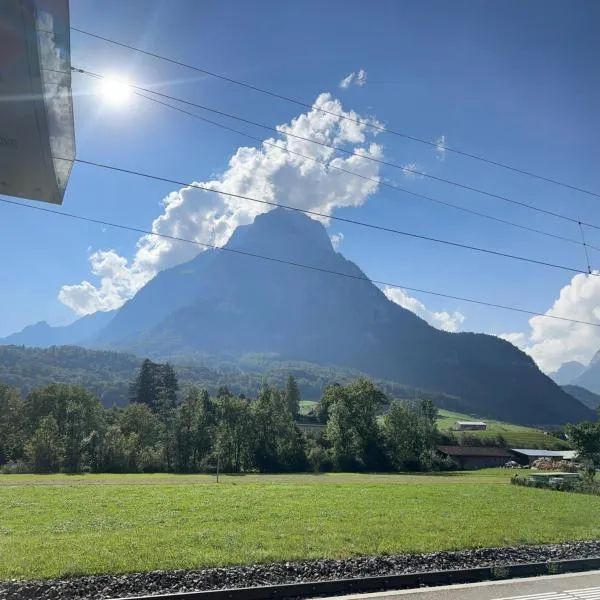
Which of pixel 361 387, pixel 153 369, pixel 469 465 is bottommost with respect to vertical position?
pixel 469 465

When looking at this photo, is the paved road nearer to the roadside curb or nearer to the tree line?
the roadside curb

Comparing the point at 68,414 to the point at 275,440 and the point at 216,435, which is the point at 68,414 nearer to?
the point at 216,435

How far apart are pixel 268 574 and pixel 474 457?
328 ft

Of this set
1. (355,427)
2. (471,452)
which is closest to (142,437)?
(355,427)

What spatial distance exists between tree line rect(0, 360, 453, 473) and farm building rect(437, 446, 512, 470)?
12.4 metres

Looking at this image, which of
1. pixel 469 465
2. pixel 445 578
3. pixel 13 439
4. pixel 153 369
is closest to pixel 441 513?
pixel 445 578

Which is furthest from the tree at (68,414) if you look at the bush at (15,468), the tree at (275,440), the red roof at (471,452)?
the red roof at (471,452)

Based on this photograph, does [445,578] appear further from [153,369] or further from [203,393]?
[153,369]

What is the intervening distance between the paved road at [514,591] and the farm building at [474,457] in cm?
8787

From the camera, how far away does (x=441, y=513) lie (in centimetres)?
2236

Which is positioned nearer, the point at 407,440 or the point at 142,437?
the point at 407,440

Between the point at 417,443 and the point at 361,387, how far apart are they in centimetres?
1363

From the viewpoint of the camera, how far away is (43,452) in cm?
6228

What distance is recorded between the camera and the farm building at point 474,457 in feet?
318
